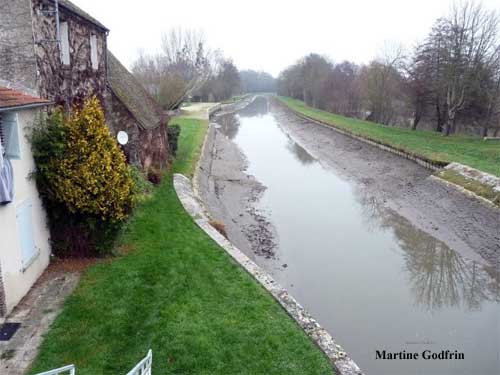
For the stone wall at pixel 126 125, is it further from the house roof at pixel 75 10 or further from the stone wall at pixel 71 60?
the house roof at pixel 75 10

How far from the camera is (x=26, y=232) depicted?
8.83 meters

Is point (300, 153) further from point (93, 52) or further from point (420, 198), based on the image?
point (93, 52)

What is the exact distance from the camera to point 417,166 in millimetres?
26484

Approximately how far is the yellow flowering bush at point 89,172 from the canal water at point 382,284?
5.73 m

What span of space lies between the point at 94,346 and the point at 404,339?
7.16 m

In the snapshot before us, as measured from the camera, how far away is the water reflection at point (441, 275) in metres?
12.2

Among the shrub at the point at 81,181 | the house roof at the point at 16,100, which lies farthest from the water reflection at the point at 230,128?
the house roof at the point at 16,100

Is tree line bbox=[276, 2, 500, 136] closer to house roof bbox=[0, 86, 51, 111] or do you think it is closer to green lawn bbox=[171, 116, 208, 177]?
green lawn bbox=[171, 116, 208, 177]

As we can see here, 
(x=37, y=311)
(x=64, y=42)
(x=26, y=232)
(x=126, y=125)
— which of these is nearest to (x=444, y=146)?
(x=126, y=125)

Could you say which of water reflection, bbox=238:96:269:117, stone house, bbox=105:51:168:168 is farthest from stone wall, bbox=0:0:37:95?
water reflection, bbox=238:96:269:117

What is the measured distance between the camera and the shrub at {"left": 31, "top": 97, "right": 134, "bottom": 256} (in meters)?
9.55

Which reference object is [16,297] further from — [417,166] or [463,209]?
[417,166]

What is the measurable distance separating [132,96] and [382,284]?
12864 millimetres

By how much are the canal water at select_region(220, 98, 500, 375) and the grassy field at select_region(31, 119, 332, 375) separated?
2.62 meters
